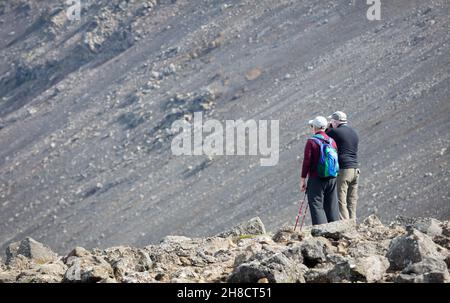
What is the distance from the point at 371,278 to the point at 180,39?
2177 inches

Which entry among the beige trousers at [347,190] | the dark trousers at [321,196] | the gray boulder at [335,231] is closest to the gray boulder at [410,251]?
the gray boulder at [335,231]

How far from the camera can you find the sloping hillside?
4256 centimetres

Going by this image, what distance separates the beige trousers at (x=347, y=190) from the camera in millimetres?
13398

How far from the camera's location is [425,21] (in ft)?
168

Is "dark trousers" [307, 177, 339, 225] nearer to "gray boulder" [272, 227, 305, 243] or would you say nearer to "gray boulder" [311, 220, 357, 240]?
"gray boulder" [272, 227, 305, 243]

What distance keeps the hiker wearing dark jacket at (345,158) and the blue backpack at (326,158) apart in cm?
47

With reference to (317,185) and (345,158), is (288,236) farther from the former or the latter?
(345,158)

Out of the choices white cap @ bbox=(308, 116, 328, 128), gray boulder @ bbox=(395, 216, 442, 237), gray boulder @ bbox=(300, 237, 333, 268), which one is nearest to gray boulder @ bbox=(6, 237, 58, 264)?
white cap @ bbox=(308, 116, 328, 128)

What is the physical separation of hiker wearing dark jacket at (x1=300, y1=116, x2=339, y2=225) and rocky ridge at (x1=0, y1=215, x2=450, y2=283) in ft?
2.47

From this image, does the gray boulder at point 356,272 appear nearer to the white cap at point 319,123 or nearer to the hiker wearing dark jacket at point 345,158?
the white cap at point 319,123

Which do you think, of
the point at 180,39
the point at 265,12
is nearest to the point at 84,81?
the point at 180,39

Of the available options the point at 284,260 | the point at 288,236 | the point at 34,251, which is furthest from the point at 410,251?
the point at 34,251
